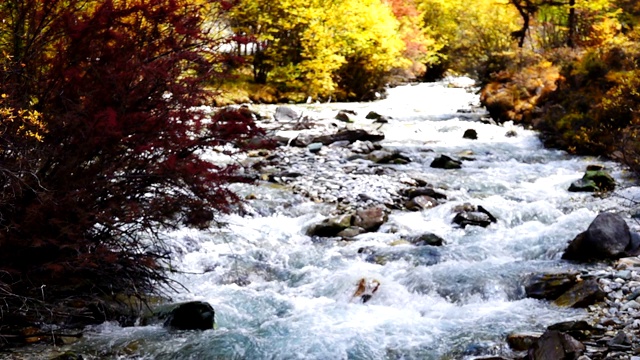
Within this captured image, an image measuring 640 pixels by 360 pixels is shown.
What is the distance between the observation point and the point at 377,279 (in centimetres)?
673

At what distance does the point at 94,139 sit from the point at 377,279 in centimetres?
346

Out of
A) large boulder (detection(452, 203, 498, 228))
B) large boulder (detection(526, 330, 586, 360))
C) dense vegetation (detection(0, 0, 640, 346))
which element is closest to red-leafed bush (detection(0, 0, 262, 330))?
dense vegetation (detection(0, 0, 640, 346))

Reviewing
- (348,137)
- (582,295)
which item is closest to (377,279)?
(582,295)

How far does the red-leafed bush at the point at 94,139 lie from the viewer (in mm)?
4812

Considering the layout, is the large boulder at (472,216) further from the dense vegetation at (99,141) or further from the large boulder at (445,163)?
the dense vegetation at (99,141)

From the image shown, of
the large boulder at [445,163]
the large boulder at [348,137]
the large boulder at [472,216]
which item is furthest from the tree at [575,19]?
the large boulder at [472,216]

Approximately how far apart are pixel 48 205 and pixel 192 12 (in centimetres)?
216

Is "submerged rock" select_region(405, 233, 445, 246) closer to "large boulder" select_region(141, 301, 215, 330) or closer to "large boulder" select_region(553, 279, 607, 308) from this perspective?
"large boulder" select_region(553, 279, 607, 308)

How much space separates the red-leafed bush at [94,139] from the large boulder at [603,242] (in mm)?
4258

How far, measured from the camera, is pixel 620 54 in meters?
15.5

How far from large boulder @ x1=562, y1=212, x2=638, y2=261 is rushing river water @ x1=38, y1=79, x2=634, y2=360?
10.3 inches

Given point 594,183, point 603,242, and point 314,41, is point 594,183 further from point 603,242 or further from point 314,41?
point 314,41

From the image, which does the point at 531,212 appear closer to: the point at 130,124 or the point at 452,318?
the point at 452,318

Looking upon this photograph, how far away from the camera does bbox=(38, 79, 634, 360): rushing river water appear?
5.28 metres
